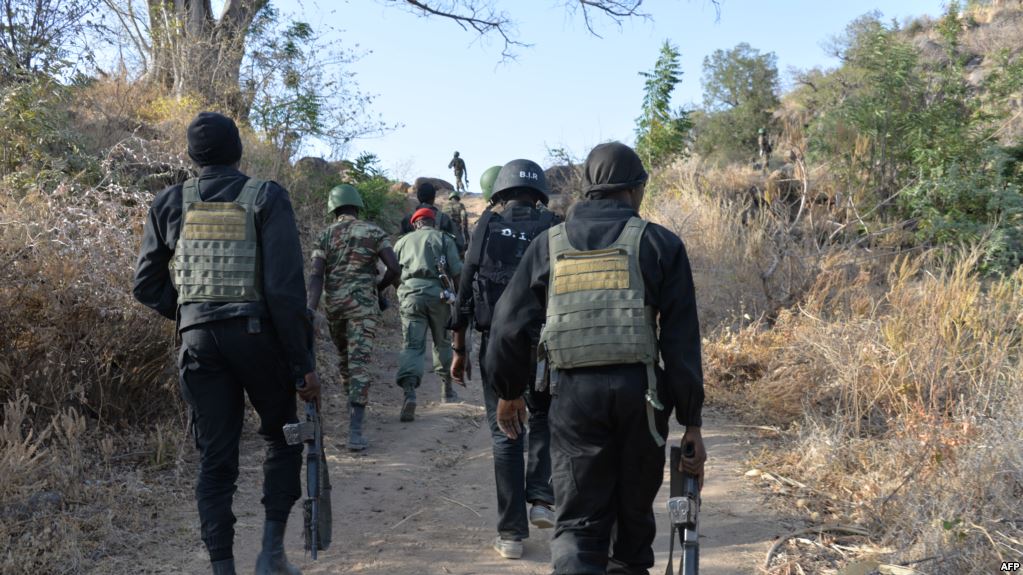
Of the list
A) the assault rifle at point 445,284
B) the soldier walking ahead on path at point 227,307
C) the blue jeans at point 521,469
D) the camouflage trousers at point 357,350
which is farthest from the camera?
the assault rifle at point 445,284

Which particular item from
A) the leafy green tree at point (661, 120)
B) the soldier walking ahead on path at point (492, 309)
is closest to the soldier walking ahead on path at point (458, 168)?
the leafy green tree at point (661, 120)

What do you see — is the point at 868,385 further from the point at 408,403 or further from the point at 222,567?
the point at 222,567

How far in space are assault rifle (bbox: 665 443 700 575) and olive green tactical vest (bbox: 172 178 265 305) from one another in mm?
1865

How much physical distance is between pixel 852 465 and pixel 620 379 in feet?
9.00

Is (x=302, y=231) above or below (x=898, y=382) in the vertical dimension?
above

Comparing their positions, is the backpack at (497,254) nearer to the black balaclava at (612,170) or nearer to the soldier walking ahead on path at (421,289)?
the black balaclava at (612,170)

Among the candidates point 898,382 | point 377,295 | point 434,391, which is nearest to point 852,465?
point 898,382

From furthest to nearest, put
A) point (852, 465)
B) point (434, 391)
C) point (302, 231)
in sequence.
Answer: point (302, 231) → point (434, 391) → point (852, 465)

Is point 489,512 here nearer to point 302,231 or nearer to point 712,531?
point 712,531

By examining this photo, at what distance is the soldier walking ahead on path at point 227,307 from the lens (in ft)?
11.6

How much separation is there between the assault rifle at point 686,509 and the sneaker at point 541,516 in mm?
1426

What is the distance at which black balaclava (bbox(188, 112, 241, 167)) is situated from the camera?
3.63 metres

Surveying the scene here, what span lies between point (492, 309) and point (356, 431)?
2.47 m

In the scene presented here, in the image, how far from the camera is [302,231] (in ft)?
36.7
